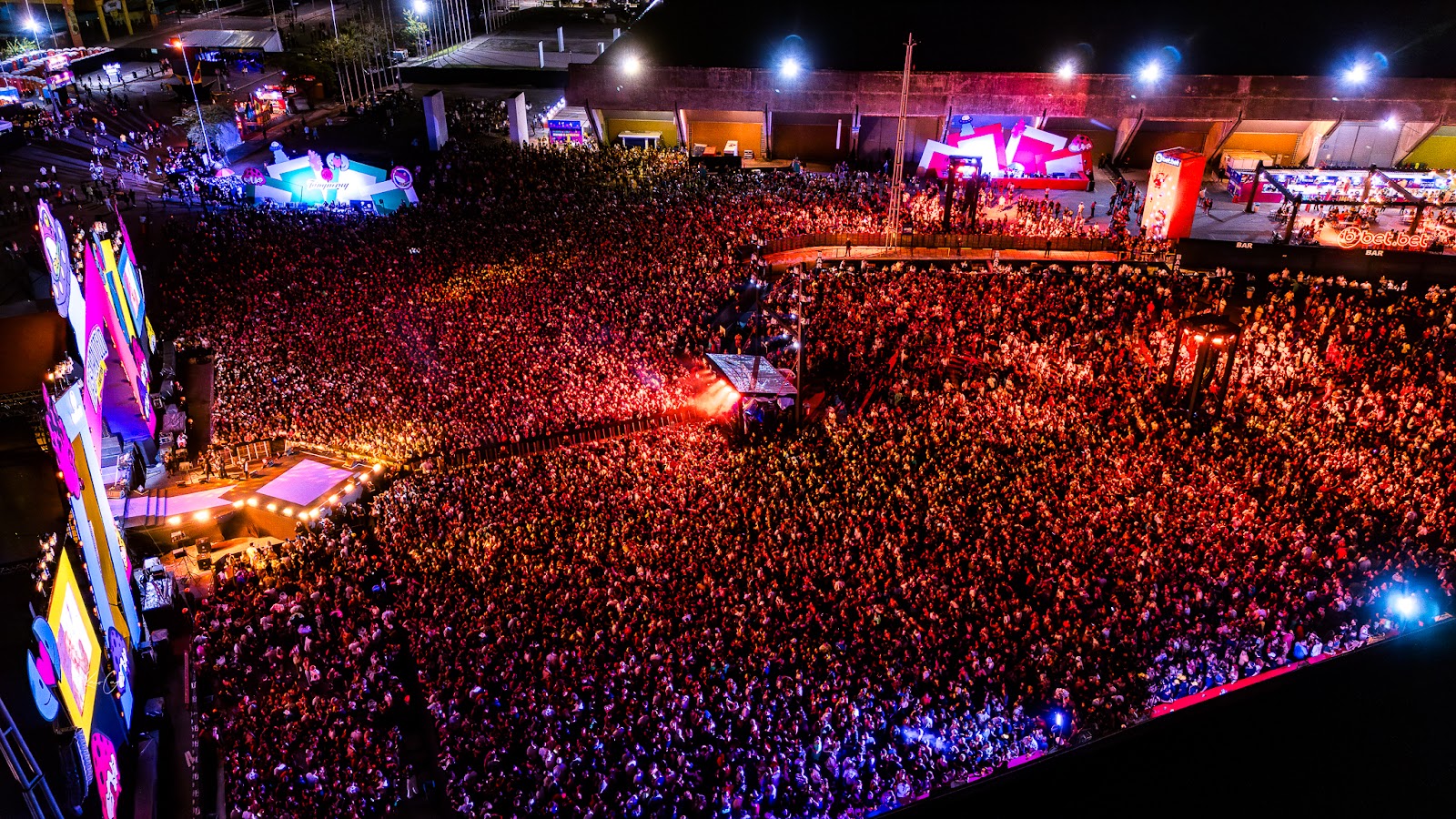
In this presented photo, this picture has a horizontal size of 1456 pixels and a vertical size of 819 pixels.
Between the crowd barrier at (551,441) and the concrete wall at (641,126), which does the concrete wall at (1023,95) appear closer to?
the concrete wall at (641,126)

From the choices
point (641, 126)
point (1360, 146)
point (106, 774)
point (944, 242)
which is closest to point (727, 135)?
point (641, 126)

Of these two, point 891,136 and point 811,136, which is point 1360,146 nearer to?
point 891,136

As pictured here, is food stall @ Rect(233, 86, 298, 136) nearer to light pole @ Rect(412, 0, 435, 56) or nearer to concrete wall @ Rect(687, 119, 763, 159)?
light pole @ Rect(412, 0, 435, 56)

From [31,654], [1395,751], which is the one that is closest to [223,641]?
[31,654]

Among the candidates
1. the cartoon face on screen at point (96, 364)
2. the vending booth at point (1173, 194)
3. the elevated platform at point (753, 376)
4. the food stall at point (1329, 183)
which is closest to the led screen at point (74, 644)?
the cartoon face on screen at point (96, 364)

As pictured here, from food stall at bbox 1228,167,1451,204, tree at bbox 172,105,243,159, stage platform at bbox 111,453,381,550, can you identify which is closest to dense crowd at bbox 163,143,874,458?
stage platform at bbox 111,453,381,550

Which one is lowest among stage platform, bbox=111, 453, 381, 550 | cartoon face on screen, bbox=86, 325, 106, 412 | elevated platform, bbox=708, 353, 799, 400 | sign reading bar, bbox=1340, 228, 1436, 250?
stage platform, bbox=111, 453, 381, 550

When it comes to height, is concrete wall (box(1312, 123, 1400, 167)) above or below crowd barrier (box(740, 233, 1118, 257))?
above
